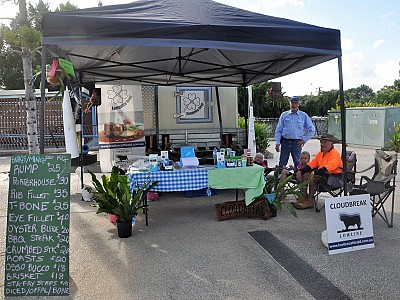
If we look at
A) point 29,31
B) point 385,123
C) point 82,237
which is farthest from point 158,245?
point 385,123

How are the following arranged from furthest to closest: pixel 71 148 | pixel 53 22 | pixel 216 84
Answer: pixel 216 84
pixel 71 148
pixel 53 22

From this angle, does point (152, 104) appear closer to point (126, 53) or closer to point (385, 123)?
point (126, 53)

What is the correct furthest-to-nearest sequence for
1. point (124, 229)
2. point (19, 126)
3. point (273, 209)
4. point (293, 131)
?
1. point (19, 126)
2. point (293, 131)
3. point (273, 209)
4. point (124, 229)

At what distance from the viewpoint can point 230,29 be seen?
12.4ft

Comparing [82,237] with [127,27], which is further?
[82,237]

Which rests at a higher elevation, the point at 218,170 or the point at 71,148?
the point at 71,148

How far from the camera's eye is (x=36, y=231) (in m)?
3.06

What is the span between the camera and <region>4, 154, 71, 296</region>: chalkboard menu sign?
3.03m

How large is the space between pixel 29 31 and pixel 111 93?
2.23 meters

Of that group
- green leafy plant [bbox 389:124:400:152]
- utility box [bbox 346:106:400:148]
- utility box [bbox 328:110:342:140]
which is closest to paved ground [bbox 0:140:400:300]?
green leafy plant [bbox 389:124:400:152]

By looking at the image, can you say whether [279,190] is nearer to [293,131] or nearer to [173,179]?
[173,179]

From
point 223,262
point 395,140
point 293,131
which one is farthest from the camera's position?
point 395,140

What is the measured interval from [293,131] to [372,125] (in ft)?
30.6

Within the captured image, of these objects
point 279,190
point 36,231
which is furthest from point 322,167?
point 36,231
